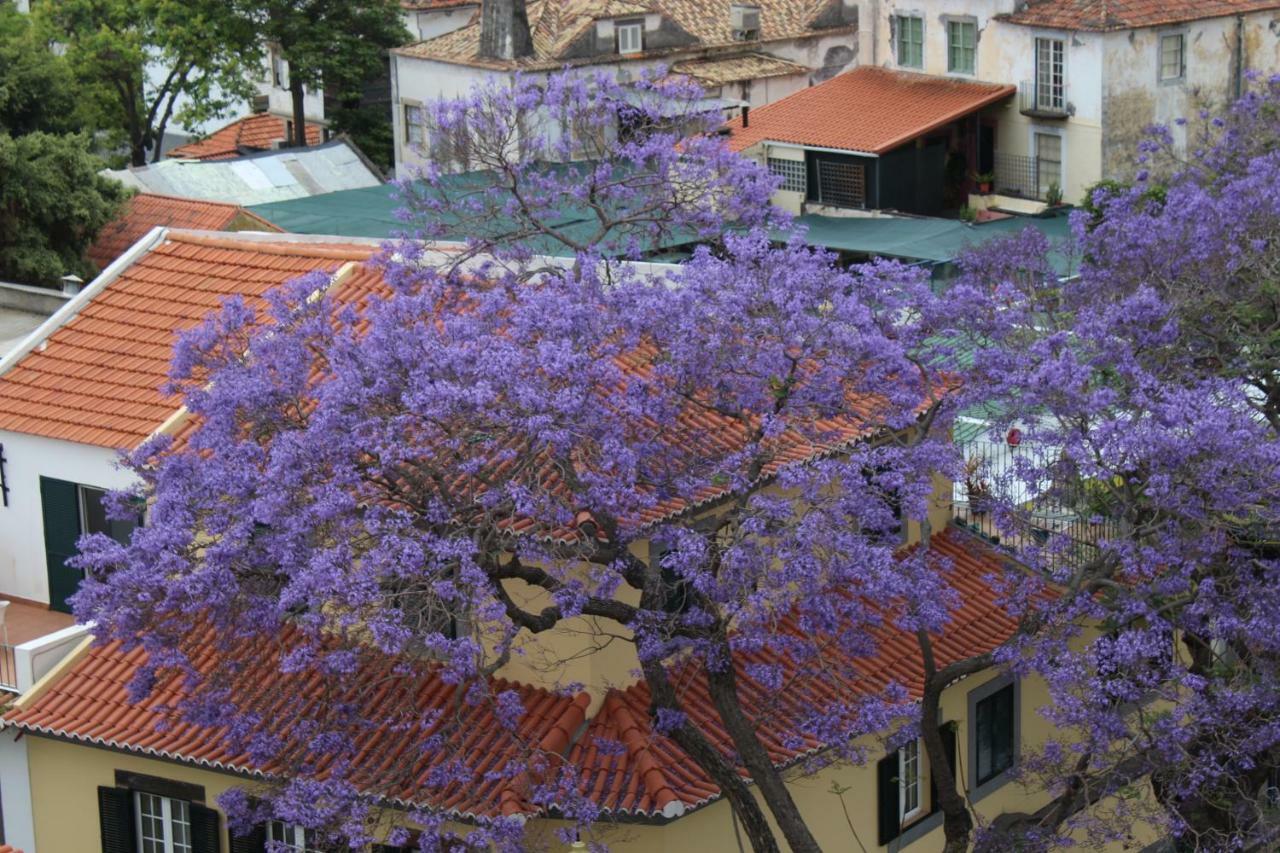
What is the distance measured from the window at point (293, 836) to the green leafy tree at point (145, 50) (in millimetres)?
43432

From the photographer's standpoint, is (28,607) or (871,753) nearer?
(871,753)

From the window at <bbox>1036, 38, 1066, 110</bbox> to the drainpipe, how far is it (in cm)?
523

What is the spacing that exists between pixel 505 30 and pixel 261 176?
12270 millimetres

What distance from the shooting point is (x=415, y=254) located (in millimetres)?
26547

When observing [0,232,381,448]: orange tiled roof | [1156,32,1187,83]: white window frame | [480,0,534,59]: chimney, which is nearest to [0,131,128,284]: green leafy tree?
[0,232,381,448]: orange tiled roof

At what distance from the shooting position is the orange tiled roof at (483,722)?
80.7ft

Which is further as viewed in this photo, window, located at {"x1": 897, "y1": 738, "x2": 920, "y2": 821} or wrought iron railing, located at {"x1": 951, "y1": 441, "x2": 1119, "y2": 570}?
window, located at {"x1": 897, "y1": 738, "x2": 920, "y2": 821}

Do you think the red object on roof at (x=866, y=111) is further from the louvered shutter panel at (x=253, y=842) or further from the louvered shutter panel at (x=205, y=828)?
the louvered shutter panel at (x=253, y=842)

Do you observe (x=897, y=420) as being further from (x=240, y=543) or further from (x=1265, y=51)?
(x=1265, y=51)

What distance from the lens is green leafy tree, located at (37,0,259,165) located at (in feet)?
219

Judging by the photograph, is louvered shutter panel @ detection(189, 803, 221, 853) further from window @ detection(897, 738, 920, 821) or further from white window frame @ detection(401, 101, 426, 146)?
white window frame @ detection(401, 101, 426, 146)

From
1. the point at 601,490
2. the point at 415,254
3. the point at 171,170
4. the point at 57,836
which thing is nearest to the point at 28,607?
the point at 57,836

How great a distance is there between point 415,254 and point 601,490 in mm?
5179

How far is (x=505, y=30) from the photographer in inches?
2625
